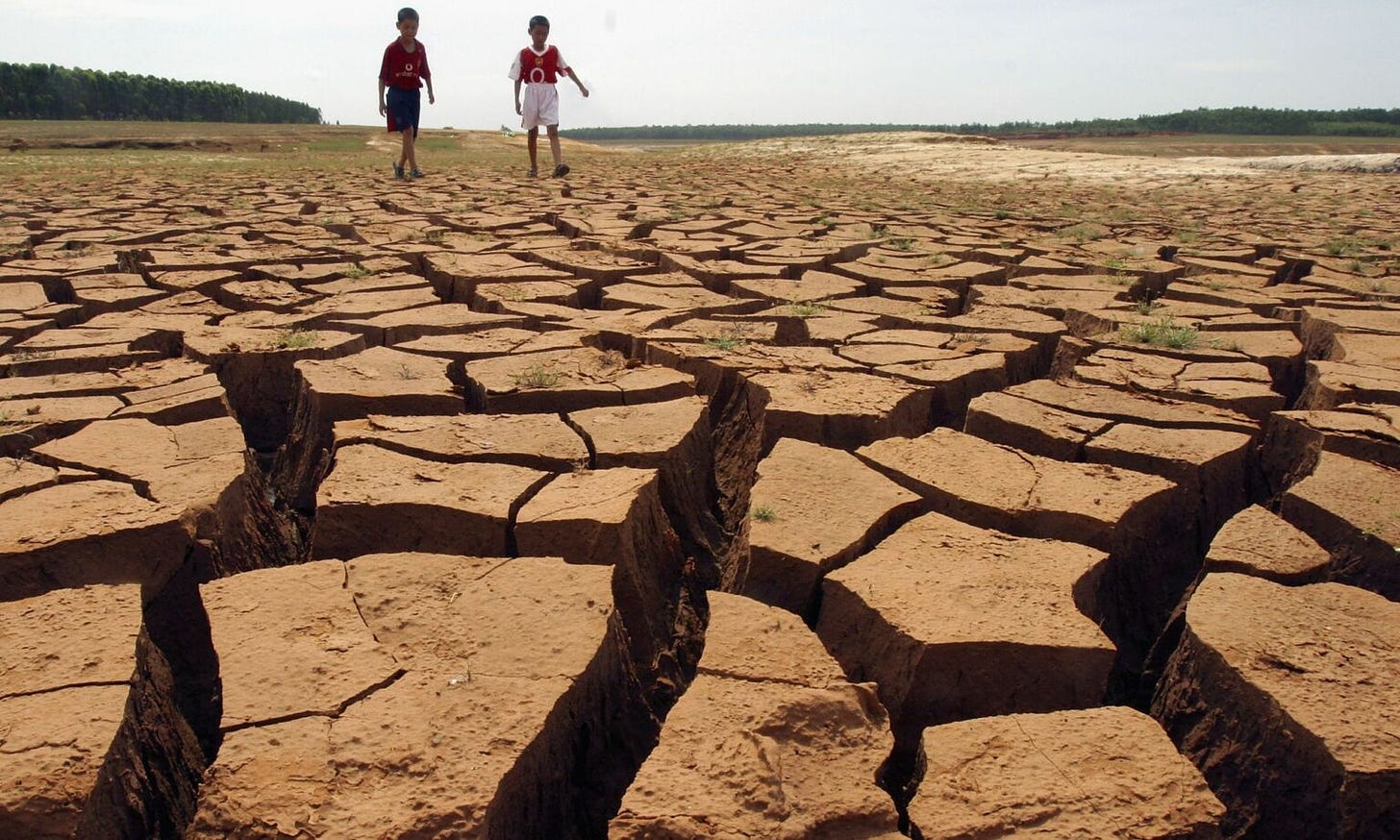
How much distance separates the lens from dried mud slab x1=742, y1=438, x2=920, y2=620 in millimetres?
1723

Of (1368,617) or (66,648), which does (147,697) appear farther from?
(1368,617)

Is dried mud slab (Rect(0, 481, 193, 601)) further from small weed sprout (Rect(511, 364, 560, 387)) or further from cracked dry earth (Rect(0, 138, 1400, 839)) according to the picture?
small weed sprout (Rect(511, 364, 560, 387))

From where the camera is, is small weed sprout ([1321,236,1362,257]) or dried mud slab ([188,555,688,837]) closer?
dried mud slab ([188,555,688,837])

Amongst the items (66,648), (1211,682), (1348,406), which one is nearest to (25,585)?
(66,648)

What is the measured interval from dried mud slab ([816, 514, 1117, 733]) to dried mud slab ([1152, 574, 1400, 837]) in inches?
5.8

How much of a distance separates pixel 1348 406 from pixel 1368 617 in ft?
3.80

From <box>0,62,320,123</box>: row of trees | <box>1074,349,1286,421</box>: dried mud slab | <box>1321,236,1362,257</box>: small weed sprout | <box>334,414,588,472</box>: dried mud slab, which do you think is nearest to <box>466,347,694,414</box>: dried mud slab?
<box>334,414,588,472</box>: dried mud slab

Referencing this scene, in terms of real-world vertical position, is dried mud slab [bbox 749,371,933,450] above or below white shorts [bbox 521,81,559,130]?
below

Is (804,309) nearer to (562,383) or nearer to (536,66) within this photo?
(562,383)

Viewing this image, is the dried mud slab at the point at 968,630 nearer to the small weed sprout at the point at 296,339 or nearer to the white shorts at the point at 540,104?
the small weed sprout at the point at 296,339

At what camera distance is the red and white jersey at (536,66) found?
327 inches

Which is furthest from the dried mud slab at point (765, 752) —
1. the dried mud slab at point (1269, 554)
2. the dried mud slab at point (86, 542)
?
the dried mud slab at point (86, 542)

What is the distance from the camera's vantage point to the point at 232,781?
1160 millimetres

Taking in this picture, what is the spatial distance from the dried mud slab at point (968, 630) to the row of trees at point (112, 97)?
35007 mm
